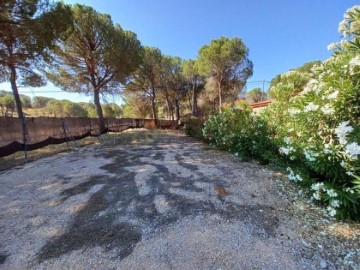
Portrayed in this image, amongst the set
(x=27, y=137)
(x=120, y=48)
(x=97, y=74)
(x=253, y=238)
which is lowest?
(x=253, y=238)

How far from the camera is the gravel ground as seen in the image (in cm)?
176

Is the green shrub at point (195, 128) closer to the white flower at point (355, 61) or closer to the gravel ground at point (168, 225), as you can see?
the gravel ground at point (168, 225)

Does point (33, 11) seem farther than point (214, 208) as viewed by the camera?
Yes

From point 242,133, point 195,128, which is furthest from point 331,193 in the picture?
point 195,128

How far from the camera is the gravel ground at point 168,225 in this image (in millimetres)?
1761

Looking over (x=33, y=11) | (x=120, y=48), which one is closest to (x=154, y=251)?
(x=33, y=11)

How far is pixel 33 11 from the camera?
6.36m

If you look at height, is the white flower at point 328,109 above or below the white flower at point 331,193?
above

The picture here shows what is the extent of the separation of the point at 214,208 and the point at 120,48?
11.3 meters

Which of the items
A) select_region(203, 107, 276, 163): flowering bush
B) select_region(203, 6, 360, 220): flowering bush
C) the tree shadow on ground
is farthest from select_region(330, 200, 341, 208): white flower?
select_region(203, 107, 276, 163): flowering bush

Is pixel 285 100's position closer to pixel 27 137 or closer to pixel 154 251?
pixel 154 251

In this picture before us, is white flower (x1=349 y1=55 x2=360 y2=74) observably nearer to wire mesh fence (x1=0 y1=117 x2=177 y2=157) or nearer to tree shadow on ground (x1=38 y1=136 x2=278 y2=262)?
tree shadow on ground (x1=38 y1=136 x2=278 y2=262)

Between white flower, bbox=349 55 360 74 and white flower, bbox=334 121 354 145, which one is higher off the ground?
white flower, bbox=349 55 360 74

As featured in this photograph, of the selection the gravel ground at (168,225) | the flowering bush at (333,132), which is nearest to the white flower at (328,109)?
the flowering bush at (333,132)
